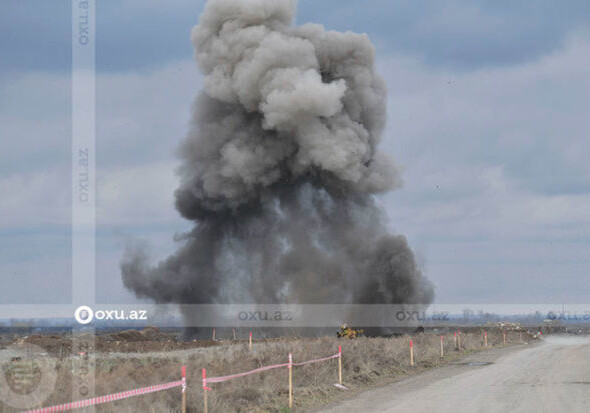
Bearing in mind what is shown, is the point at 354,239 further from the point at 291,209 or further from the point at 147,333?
the point at 147,333

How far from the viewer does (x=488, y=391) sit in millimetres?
18000

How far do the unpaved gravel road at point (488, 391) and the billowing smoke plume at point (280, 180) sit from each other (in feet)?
72.1

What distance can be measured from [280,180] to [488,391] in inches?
1313

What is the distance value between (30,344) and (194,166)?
18.7 meters

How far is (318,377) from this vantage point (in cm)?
1942

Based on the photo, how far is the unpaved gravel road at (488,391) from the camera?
49.6 feet

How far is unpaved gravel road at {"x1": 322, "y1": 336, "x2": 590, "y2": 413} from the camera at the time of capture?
49.6 ft

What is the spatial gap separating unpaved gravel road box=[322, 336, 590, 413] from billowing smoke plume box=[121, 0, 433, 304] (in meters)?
22.0
